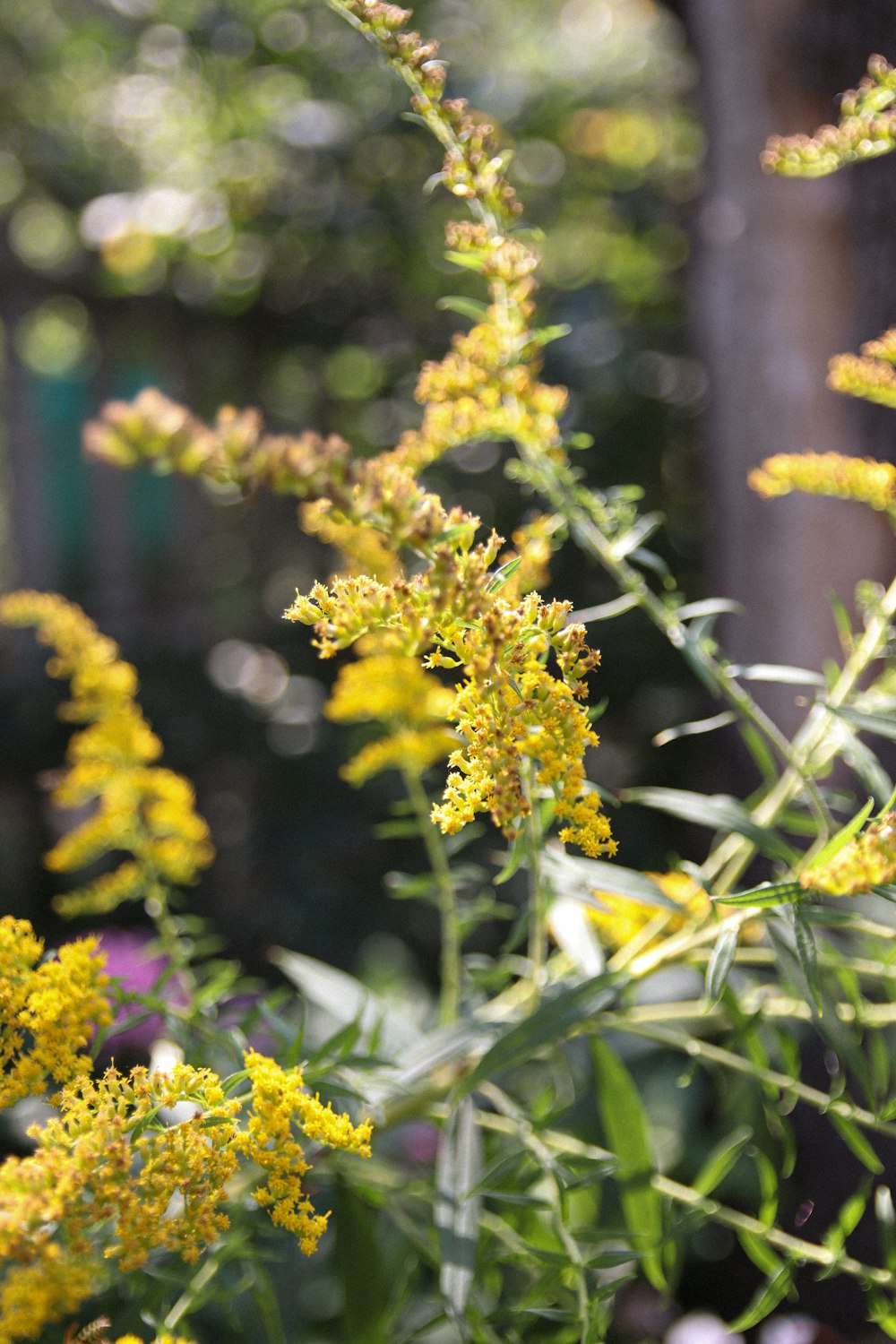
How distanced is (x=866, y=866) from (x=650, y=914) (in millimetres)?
393

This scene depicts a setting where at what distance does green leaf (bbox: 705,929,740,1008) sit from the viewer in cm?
56

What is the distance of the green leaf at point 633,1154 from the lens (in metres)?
0.72

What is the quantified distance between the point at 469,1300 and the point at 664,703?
1785mm

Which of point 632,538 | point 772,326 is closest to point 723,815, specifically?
point 632,538

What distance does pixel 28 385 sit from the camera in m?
2.98

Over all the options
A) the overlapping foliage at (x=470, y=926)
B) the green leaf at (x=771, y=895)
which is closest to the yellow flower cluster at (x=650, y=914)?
the overlapping foliage at (x=470, y=926)

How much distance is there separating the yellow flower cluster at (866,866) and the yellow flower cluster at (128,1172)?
0.23 m

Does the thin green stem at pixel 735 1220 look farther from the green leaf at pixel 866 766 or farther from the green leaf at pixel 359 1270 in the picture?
the green leaf at pixel 866 766

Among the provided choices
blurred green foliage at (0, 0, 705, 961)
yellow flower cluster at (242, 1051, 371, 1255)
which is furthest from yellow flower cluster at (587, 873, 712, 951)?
blurred green foliage at (0, 0, 705, 961)

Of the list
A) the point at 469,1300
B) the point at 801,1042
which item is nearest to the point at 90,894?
the point at 469,1300

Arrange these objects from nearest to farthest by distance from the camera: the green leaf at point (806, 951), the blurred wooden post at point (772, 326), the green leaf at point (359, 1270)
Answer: the green leaf at point (806, 951) → the green leaf at point (359, 1270) → the blurred wooden post at point (772, 326)

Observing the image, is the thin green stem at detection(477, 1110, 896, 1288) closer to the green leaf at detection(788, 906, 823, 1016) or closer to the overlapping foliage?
the overlapping foliage

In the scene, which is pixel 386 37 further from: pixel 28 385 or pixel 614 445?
pixel 28 385

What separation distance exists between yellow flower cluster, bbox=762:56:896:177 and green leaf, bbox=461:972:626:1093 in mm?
494
